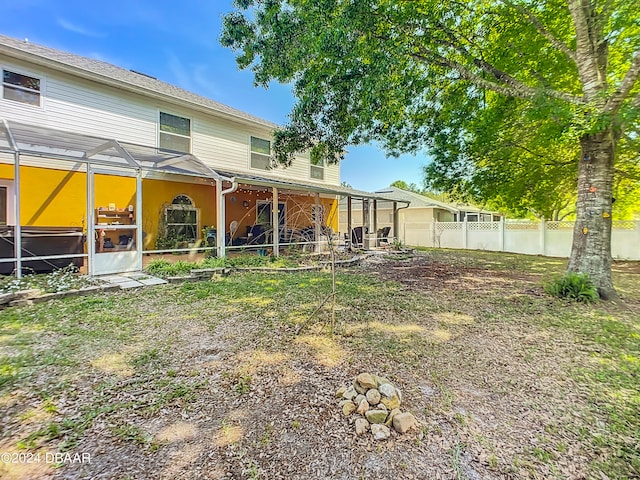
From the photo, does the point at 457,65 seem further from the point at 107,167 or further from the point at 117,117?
the point at 117,117

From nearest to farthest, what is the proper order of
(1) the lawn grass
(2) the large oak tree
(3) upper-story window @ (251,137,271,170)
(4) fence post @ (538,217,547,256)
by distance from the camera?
(1) the lawn grass, (2) the large oak tree, (3) upper-story window @ (251,137,271,170), (4) fence post @ (538,217,547,256)

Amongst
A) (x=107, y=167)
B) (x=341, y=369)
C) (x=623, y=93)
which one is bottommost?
(x=341, y=369)

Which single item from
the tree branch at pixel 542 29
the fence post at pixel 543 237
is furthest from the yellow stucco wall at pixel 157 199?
the fence post at pixel 543 237

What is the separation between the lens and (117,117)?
911 centimetres

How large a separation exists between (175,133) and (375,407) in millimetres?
10736

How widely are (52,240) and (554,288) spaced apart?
1075 centimetres

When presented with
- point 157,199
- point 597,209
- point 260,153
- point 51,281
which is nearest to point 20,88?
point 157,199

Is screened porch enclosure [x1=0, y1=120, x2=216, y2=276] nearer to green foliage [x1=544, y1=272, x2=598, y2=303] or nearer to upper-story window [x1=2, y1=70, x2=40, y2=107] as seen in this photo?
upper-story window [x1=2, y1=70, x2=40, y2=107]

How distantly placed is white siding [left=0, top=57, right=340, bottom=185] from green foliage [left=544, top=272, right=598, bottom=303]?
1038 cm

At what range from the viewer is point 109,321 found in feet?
14.8

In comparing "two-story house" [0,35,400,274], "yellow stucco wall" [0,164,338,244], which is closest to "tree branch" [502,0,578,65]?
"two-story house" [0,35,400,274]

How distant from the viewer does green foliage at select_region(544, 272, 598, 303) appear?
5781 mm

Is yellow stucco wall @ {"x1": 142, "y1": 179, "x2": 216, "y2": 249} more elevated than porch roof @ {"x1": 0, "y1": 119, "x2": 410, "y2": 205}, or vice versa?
porch roof @ {"x1": 0, "y1": 119, "x2": 410, "y2": 205}

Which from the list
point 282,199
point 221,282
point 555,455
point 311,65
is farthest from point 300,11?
point 282,199
